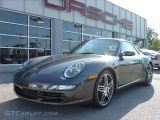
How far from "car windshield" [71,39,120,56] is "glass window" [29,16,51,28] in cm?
892

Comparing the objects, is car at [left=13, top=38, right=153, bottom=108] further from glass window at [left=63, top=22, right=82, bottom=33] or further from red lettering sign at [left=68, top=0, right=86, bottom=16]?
red lettering sign at [left=68, top=0, right=86, bottom=16]

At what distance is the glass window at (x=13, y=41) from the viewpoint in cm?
1249

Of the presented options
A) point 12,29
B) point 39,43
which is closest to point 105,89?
point 12,29

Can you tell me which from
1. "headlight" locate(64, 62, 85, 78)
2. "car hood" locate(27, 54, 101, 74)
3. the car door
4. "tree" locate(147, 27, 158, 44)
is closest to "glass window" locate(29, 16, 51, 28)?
the car door

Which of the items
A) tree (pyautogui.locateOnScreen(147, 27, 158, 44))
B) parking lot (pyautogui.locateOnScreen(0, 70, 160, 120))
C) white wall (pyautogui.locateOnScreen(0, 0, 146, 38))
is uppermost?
tree (pyautogui.locateOnScreen(147, 27, 158, 44))

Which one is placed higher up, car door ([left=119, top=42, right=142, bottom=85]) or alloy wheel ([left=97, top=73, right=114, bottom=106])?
car door ([left=119, top=42, right=142, bottom=85])

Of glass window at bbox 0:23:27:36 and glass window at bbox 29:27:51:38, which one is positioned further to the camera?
glass window at bbox 29:27:51:38

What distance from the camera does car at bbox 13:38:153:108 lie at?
12.6 feet

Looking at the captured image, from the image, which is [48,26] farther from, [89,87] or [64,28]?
[89,87]

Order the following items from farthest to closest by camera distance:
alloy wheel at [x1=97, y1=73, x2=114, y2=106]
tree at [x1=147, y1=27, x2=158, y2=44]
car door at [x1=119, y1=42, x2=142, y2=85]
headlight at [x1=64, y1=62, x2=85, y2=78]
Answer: tree at [x1=147, y1=27, x2=158, y2=44]
car door at [x1=119, y1=42, x2=142, y2=85]
alloy wheel at [x1=97, y1=73, x2=114, y2=106]
headlight at [x1=64, y1=62, x2=85, y2=78]

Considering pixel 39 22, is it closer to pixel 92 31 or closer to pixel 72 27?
pixel 72 27

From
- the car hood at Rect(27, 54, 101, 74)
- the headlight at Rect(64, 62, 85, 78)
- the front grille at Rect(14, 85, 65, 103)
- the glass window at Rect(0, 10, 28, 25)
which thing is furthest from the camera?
the glass window at Rect(0, 10, 28, 25)

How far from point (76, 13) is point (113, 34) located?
6821 mm

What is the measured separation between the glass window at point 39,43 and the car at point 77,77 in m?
8.92
